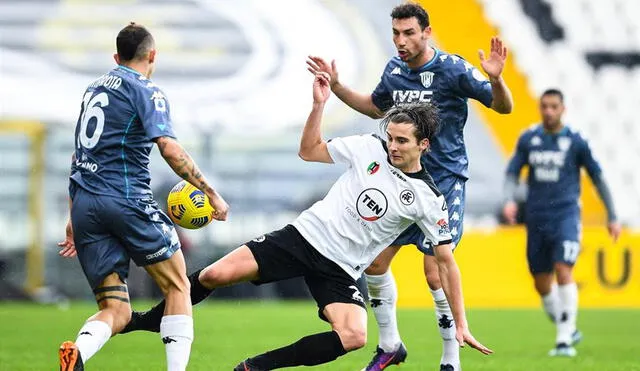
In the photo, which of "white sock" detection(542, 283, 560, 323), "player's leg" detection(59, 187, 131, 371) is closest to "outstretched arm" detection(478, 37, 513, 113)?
"player's leg" detection(59, 187, 131, 371)

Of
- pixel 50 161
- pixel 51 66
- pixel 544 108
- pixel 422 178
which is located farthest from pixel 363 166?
A: pixel 51 66

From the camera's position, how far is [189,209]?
7199 millimetres

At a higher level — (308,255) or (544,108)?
(544,108)

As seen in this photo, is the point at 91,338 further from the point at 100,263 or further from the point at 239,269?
the point at 239,269

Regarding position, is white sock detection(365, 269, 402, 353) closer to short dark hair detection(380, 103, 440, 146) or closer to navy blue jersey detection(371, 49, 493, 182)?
navy blue jersey detection(371, 49, 493, 182)

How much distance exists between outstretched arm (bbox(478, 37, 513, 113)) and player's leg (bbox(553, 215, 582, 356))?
13.5 feet

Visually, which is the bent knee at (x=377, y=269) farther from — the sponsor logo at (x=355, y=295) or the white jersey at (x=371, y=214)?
the sponsor logo at (x=355, y=295)

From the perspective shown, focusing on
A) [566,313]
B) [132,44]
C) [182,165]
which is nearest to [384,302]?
[182,165]

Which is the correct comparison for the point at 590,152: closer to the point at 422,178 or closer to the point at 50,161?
the point at 422,178

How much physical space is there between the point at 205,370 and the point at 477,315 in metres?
Answer: 8.55

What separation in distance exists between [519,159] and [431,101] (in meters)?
4.38

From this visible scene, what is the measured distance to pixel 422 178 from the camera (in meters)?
7.18

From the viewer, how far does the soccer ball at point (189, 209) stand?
23.6 ft

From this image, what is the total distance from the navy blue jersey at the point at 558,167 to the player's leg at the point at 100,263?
602 centimetres
